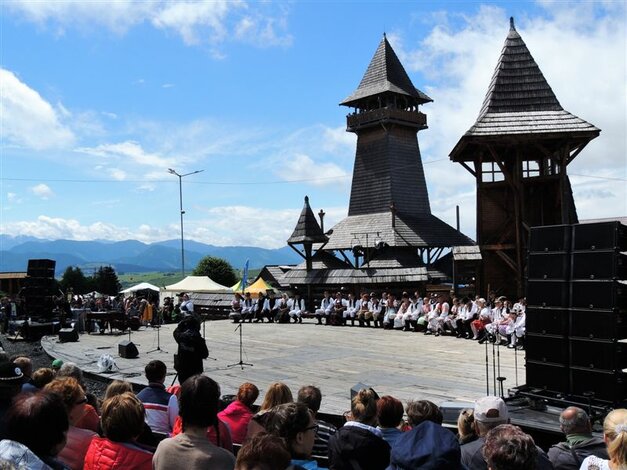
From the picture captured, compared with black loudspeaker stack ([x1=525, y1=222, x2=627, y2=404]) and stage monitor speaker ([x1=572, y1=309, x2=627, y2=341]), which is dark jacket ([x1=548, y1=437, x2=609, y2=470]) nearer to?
black loudspeaker stack ([x1=525, y1=222, x2=627, y2=404])

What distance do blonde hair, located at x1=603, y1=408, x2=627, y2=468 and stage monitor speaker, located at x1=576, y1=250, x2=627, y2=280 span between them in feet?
12.3

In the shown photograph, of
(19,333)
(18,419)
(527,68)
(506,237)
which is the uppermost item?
(527,68)

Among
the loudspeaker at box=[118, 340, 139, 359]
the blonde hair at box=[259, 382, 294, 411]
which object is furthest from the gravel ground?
the blonde hair at box=[259, 382, 294, 411]

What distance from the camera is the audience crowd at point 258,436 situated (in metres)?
3.01

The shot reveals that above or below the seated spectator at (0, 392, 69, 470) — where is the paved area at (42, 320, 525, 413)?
below

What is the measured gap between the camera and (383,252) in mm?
38281

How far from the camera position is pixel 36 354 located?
18.7 meters

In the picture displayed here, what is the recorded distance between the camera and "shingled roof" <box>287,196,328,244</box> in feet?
103

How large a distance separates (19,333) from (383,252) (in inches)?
862

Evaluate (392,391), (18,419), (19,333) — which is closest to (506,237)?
(392,391)

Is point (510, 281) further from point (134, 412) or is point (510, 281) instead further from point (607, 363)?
point (134, 412)

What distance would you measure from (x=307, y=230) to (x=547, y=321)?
2347cm

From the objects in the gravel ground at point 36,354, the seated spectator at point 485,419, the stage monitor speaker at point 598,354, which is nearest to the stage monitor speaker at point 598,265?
the stage monitor speaker at point 598,354

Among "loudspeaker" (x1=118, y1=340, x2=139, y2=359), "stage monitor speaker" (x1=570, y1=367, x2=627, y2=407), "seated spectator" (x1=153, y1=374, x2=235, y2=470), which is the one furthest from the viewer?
"loudspeaker" (x1=118, y1=340, x2=139, y2=359)
